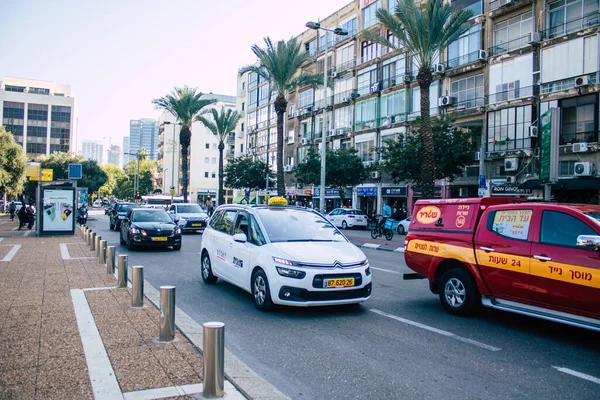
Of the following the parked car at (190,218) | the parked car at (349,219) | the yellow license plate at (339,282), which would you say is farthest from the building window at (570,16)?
the yellow license plate at (339,282)

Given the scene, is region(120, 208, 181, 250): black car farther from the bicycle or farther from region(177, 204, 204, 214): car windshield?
the bicycle

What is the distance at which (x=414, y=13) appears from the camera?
2467cm

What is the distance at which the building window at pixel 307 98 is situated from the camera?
177 ft

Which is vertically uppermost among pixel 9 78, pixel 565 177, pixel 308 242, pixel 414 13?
pixel 9 78

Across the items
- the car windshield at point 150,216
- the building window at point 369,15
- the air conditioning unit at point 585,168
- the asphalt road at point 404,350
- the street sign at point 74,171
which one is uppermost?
the building window at point 369,15

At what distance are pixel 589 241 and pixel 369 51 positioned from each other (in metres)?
41.8

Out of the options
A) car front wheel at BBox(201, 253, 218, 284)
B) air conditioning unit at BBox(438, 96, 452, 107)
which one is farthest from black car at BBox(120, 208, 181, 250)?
air conditioning unit at BBox(438, 96, 452, 107)

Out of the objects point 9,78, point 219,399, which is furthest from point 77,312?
point 9,78

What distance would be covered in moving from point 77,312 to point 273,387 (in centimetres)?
389

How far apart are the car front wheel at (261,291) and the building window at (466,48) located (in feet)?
99.5

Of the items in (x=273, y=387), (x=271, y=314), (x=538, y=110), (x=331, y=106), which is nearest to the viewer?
(x=273, y=387)

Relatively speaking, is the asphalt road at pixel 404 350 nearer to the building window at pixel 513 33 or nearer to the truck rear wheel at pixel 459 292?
the truck rear wheel at pixel 459 292

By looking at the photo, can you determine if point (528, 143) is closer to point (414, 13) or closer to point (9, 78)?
point (414, 13)

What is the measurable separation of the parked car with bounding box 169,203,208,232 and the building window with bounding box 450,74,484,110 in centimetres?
1993
